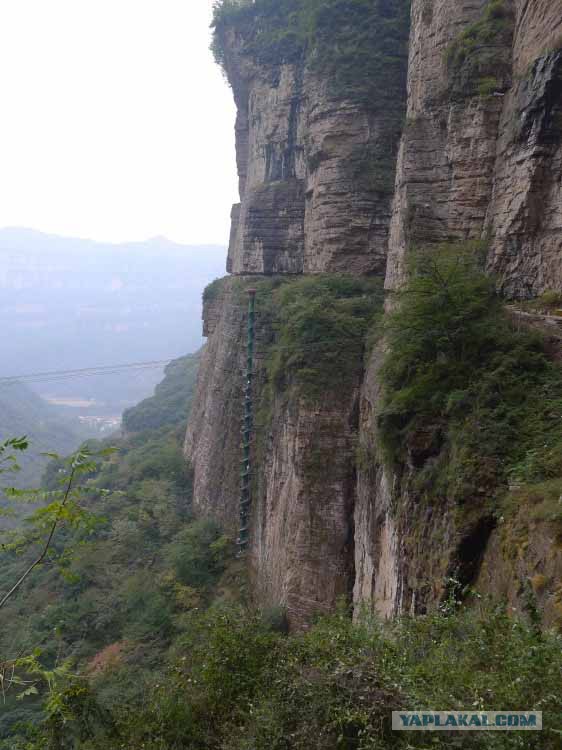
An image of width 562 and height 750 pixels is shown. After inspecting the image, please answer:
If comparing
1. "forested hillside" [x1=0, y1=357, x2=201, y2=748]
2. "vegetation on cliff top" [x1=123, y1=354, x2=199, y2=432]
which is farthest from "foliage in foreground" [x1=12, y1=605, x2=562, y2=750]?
"vegetation on cliff top" [x1=123, y1=354, x2=199, y2=432]

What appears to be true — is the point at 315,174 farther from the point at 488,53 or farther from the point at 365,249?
the point at 488,53

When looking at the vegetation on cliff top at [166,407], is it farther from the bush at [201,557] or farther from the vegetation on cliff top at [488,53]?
the vegetation on cliff top at [488,53]

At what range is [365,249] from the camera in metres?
17.5

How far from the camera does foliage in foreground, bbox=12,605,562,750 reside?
12.2ft

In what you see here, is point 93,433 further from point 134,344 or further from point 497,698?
point 497,698

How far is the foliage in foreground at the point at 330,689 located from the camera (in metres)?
3.72

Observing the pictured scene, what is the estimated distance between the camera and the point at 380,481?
10.6 m

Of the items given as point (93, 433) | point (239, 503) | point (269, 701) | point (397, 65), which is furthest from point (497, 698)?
point (93, 433)

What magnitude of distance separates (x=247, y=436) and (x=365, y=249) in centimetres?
710

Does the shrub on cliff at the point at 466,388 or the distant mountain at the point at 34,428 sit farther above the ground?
the shrub on cliff at the point at 466,388

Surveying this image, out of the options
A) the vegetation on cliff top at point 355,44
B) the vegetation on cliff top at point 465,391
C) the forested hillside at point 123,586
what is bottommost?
the forested hillside at point 123,586

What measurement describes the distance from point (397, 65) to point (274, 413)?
11798 millimetres

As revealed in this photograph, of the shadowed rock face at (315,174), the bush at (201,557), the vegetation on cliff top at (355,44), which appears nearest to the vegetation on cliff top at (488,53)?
the shadowed rock face at (315,174)

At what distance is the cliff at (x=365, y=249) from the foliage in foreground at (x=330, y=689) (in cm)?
108
